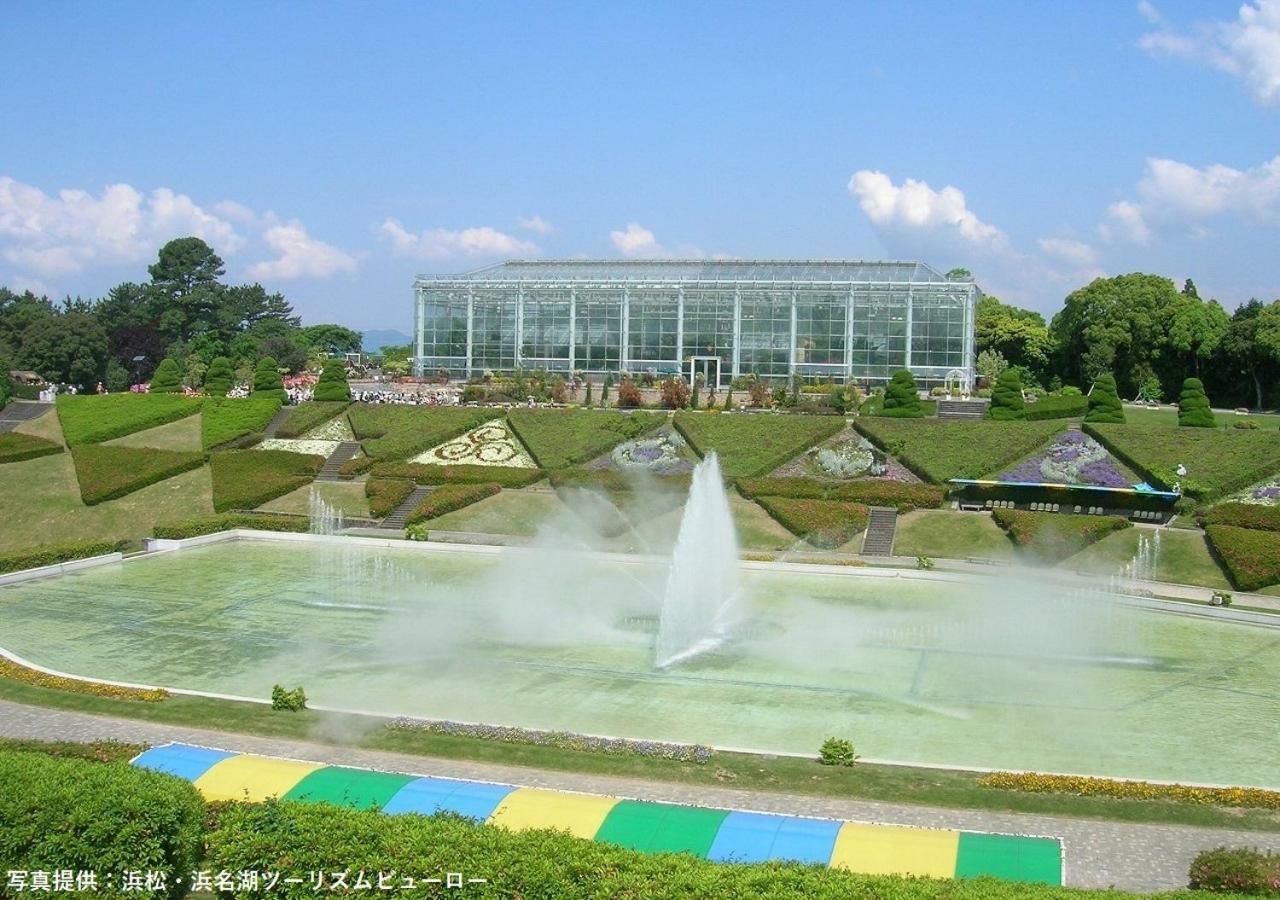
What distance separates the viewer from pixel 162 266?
335ft

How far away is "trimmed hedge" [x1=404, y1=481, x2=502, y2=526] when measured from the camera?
141 feet

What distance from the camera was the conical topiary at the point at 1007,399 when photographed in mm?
51469

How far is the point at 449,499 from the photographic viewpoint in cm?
4384

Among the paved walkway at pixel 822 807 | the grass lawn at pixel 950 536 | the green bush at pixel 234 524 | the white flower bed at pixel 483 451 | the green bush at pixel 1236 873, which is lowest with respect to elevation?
the paved walkway at pixel 822 807

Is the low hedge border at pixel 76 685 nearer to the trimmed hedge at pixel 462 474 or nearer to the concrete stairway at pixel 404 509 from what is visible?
the concrete stairway at pixel 404 509

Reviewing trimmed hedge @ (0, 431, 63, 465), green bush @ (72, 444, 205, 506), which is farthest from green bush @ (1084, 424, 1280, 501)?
trimmed hedge @ (0, 431, 63, 465)

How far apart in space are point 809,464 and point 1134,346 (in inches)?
1422

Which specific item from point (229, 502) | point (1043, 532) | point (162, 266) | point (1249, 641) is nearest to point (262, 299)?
point (162, 266)

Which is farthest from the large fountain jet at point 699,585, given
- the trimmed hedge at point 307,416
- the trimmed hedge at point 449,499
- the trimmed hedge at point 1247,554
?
the trimmed hedge at point 307,416

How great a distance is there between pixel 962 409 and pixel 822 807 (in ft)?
138

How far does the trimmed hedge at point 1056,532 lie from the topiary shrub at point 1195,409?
36.7 feet

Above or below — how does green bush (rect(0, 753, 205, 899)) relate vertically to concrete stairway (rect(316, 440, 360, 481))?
below

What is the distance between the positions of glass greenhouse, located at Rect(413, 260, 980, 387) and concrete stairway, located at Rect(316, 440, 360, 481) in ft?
54.7

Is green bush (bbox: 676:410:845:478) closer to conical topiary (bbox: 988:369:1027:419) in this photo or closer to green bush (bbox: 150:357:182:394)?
conical topiary (bbox: 988:369:1027:419)
